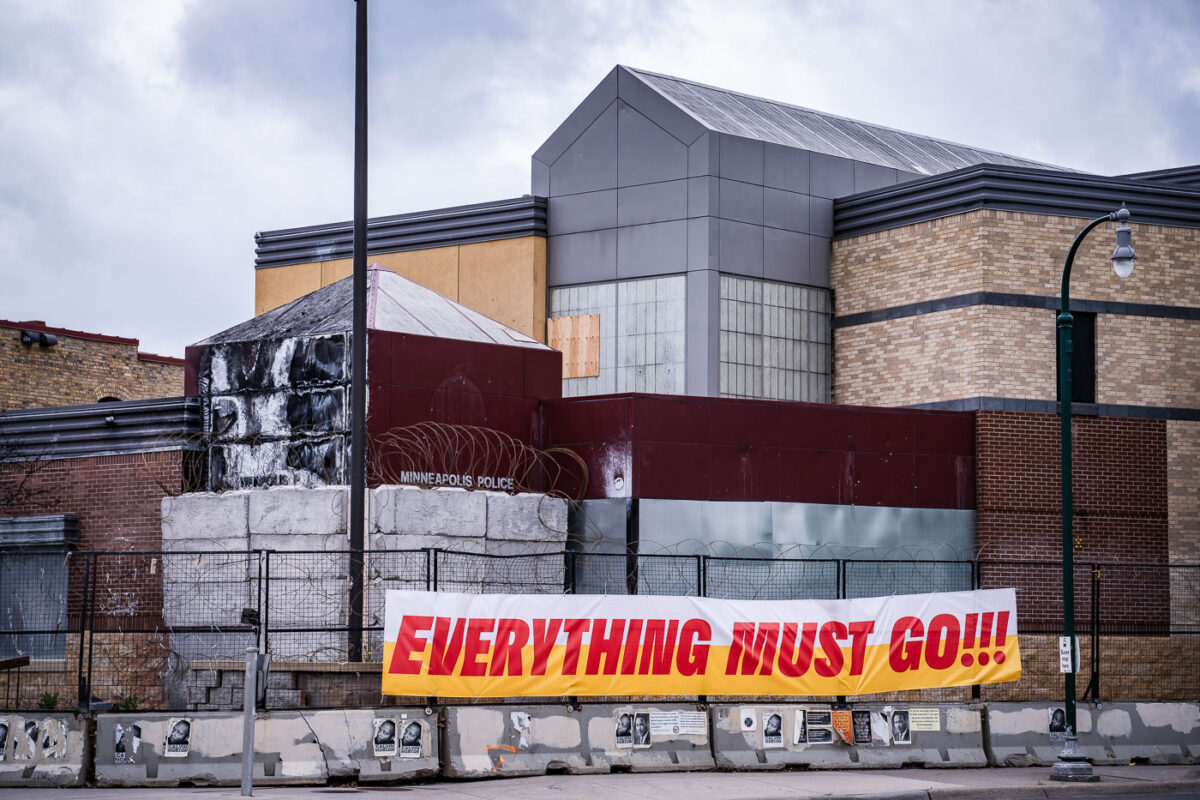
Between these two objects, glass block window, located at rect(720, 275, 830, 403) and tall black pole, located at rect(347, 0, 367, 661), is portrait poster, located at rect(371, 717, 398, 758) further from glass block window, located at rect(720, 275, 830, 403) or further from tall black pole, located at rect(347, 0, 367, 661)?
glass block window, located at rect(720, 275, 830, 403)

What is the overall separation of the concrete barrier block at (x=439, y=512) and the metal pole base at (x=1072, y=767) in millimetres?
8514

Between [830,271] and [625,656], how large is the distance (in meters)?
15.5

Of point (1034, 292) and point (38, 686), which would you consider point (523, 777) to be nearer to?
point (38, 686)

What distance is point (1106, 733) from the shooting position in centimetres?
1916

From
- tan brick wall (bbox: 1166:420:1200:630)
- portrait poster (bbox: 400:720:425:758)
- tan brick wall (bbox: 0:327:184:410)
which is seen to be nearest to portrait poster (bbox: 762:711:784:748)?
portrait poster (bbox: 400:720:425:758)

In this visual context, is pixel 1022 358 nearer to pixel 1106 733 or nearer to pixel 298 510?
pixel 1106 733

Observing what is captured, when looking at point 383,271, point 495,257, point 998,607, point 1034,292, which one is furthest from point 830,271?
point 998,607

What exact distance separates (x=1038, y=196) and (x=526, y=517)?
12.4m

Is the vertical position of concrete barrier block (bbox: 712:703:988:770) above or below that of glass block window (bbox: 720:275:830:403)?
below

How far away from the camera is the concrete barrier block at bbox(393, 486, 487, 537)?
2081cm

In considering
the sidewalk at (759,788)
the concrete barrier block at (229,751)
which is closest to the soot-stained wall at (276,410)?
the concrete barrier block at (229,751)

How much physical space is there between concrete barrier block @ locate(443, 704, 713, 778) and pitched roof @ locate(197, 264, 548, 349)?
23.4ft

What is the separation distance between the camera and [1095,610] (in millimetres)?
20328

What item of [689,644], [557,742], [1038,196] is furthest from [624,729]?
[1038,196]
